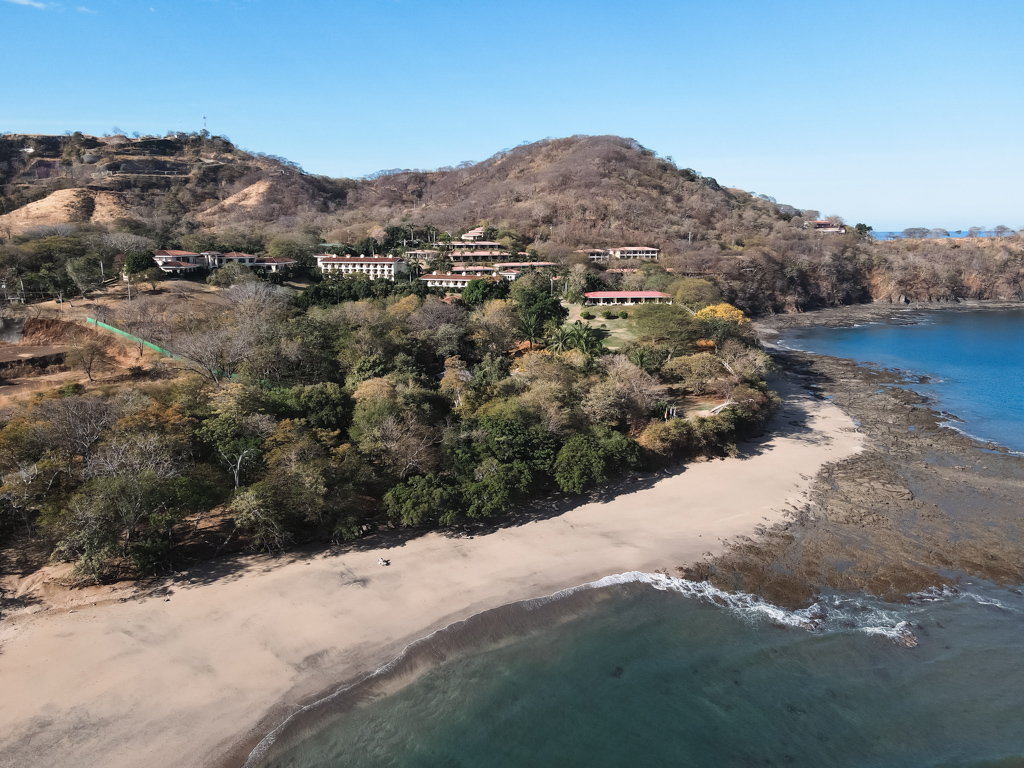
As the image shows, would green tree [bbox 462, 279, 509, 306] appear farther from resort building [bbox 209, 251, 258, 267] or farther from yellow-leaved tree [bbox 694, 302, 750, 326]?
resort building [bbox 209, 251, 258, 267]

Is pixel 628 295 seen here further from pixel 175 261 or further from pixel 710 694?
pixel 710 694

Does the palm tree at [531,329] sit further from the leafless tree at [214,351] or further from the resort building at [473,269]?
the resort building at [473,269]

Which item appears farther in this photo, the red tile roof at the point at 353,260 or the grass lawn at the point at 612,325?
the red tile roof at the point at 353,260

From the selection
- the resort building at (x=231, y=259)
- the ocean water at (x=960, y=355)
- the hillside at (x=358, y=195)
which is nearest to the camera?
the ocean water at (x=960, y=355)

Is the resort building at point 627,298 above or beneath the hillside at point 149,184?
beneath

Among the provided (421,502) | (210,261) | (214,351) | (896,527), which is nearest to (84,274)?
(210,261)

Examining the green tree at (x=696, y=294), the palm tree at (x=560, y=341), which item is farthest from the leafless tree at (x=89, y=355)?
the green tree at (x=696, y=294)

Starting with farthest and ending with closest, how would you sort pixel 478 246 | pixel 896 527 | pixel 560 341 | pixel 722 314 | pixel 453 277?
pixel 478 246 < pixel 453 277 < pixel 722 314 < pixel 560 341 < pixel 896 527

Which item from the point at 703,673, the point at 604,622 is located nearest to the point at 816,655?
the point at 703,673
